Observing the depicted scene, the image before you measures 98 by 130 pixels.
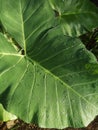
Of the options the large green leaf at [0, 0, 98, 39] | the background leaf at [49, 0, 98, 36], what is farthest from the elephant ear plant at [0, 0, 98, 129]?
the background leaf at [49, 0, 98, 36]

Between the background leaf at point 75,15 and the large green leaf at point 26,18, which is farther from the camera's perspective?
the background leaf at point 75,15

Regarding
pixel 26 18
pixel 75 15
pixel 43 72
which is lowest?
pixel 75 15


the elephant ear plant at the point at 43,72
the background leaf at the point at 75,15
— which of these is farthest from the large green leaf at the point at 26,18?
the background leaf at the point at 75,15

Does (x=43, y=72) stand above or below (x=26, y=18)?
below

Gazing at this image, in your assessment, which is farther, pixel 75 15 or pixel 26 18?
pixel 75 15

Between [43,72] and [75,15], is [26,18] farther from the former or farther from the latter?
[75,15]

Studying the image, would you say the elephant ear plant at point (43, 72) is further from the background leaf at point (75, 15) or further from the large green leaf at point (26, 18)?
the background leaf at point (75, 15)

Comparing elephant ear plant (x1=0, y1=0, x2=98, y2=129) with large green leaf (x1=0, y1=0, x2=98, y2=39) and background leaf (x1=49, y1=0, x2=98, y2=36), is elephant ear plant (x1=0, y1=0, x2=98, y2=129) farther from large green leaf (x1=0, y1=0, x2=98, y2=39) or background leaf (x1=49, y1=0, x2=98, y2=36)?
background leaf (x1=49, y1=0, x2=98, y2=36)

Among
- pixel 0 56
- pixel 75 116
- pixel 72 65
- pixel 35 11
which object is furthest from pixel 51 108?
pixel 35 11

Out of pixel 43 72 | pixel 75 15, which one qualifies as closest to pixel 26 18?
pixel 43 72
